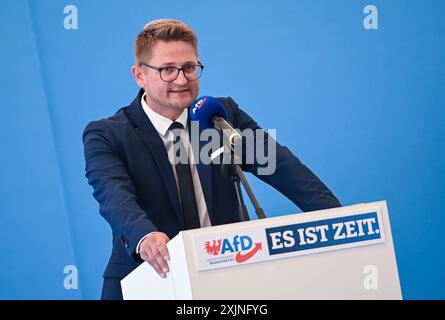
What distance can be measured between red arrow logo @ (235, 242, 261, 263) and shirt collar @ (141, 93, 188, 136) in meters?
0.78

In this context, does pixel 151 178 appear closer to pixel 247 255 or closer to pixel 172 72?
pixel 172 72

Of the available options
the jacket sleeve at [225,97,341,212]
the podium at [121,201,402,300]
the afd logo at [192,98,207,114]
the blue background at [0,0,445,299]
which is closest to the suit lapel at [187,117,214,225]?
the jacket sleeve at [225,97,341,212]

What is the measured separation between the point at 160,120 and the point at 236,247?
81cm

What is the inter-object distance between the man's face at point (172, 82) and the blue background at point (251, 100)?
3.07 ft

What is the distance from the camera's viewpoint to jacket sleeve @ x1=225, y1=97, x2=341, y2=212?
1.67m

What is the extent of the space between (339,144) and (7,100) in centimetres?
142

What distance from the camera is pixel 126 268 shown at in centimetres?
168

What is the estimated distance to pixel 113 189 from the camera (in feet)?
4.97

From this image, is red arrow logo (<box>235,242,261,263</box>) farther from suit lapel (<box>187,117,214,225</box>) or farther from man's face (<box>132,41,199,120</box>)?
man's face (<box>132,41,199,120</box>)

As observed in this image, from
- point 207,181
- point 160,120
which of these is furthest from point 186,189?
point 160,120

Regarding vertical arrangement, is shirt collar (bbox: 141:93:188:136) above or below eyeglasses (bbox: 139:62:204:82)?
below

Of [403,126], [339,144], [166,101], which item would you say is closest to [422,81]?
[403,126]

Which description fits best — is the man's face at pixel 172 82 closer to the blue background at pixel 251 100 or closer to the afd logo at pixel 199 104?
the afd logo at pixel 199 104
